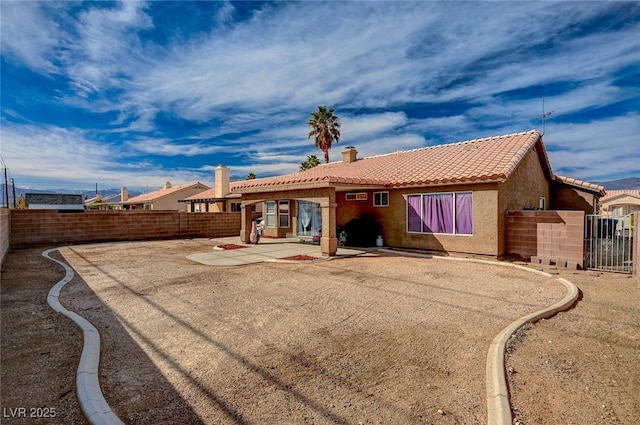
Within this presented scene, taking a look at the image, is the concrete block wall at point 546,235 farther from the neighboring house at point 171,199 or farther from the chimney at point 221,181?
the neighboring house at point 171,199

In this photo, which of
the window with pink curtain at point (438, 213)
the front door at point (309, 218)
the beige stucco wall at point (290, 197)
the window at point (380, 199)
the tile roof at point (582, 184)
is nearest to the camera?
the window with pink curtain at point (438, 213)

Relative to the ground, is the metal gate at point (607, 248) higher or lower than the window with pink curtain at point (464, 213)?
lower

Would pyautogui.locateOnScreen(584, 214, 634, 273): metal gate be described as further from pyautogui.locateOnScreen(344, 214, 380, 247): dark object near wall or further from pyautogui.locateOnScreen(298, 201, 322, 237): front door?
pyautogui.locateOnScreen(298, 201, 322, 237): front door

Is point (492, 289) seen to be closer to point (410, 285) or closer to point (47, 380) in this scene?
point (410, 285)

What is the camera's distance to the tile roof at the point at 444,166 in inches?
478

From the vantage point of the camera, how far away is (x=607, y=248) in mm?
10523

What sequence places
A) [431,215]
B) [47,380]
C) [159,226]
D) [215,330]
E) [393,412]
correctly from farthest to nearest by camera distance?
[159,226] → [431,215] → [215,330] → [47,380] → [393,412]

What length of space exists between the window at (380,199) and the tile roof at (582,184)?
9.54m

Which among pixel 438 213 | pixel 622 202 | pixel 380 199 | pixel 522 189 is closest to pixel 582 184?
pixel 522 189

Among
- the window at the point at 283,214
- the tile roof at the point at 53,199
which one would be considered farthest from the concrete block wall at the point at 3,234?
the tile roof at the point at 53,199

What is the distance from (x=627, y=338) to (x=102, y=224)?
22.1 m

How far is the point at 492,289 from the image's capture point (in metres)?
8.05

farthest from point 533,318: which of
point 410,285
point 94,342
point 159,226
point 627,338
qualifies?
point 159,226

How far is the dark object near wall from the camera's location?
49.9ft
